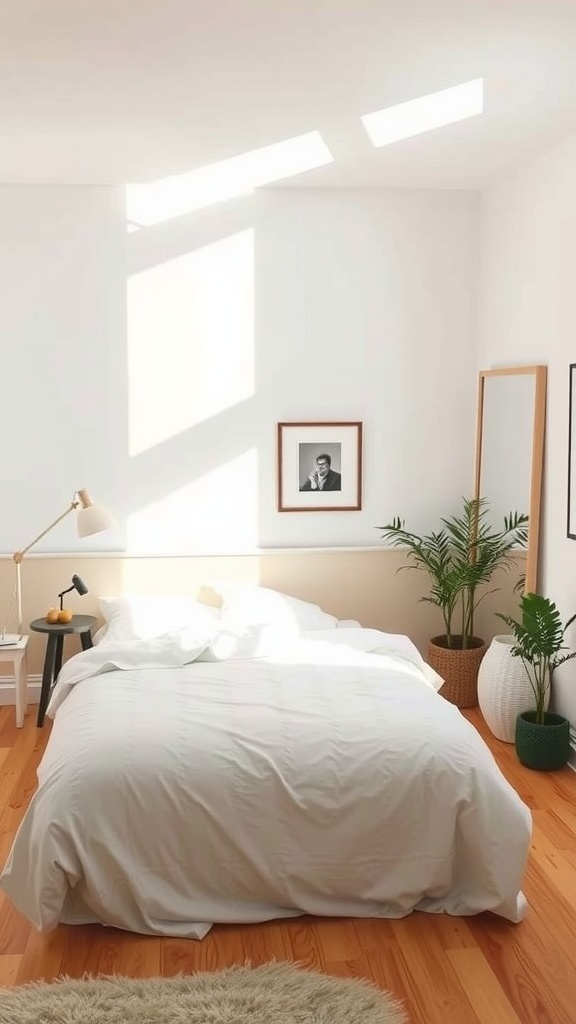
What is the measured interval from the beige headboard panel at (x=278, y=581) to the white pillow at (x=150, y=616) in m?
0.16

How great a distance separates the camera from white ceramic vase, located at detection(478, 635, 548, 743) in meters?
4.36

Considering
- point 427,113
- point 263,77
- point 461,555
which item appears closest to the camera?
point 263,77

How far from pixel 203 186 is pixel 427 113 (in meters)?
1.54

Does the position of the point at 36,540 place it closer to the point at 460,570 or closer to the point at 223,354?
the point at 223,354

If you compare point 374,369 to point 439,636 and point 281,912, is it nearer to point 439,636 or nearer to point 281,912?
point 439,636

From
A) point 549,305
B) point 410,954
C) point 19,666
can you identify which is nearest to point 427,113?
point 549,305

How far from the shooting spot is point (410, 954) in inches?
111

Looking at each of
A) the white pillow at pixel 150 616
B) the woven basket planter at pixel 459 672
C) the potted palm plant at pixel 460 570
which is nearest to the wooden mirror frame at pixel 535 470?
the potted palm plant at pixel 460 570

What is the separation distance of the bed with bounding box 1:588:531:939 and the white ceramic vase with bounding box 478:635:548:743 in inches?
46.3

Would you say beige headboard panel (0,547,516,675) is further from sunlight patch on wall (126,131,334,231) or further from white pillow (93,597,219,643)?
sunlight patch on wall (126,131,334,231)

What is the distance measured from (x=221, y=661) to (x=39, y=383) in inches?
68.5

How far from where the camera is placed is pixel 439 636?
5.23m

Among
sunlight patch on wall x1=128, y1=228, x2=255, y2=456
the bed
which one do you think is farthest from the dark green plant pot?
sunlight patch on wall x1=128, y1=228, x2=255, y2=456

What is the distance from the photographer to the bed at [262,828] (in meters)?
2.93
